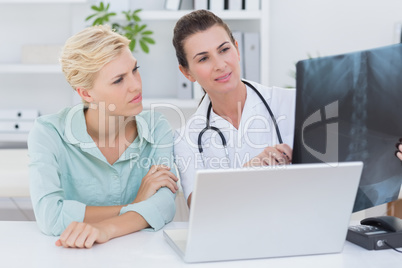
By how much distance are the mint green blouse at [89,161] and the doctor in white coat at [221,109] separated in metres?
0.12

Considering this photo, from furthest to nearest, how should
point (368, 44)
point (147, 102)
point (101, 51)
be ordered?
point (368, 44)
point (147, 102)
point (101, 51)

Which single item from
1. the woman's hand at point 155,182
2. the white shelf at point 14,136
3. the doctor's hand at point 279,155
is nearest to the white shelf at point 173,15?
the white shelf at point 14,136

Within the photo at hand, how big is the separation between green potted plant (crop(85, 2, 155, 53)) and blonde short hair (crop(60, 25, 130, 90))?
1.32m

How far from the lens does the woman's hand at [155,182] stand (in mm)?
1546

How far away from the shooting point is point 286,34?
330cm

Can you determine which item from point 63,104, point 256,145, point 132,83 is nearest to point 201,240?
point 132,83

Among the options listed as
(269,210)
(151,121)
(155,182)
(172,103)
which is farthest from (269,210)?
(172,103)

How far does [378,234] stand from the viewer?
1.21 metres

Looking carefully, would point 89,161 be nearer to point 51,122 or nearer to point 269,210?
point 51,122

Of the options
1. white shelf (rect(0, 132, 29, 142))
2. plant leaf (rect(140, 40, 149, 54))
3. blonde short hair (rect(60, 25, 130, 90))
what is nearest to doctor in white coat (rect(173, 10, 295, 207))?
blonde short hair (rect(60, 25, 130, 90))

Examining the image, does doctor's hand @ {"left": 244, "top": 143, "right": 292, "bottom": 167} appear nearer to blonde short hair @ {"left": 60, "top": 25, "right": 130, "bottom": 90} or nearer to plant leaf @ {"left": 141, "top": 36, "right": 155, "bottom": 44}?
blonde short hair @ {"left": 60, "top": 25, "right": 130, "bottom": 90}

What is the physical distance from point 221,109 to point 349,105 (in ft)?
2.83

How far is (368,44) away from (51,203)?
2.53 meters

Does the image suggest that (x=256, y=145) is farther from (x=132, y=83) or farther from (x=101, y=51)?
(x=101, y=51)
